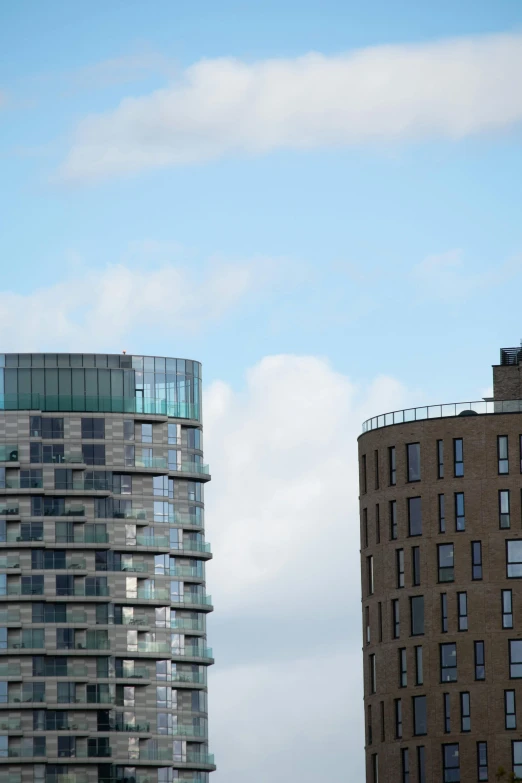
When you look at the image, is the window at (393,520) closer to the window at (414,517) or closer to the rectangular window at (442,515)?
the window at (414,517)

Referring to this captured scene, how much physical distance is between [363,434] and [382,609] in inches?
541

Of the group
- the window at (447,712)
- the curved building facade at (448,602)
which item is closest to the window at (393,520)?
the curved building facade at (448,602)

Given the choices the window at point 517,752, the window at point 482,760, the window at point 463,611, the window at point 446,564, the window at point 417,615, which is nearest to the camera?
the window at point 482,760

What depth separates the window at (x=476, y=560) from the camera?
602ft

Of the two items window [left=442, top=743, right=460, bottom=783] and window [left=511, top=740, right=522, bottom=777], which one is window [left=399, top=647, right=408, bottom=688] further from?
window [left=511, top=740, right=522, bottom=777]

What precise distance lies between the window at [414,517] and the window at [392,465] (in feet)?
7.54

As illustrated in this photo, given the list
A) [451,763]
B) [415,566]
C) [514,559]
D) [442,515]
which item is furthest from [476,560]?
[451,763]

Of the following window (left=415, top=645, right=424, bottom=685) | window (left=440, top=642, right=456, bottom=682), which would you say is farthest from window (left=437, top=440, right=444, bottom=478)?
window (left=415, top=645, right=424, bottom=685)

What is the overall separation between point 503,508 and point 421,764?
19.3 m

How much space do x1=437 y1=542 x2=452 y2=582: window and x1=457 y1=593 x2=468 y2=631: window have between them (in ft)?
5.36

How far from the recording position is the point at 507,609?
183 metres

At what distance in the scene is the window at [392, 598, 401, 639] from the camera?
612 feet

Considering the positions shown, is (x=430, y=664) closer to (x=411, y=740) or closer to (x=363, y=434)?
(x=411, y=740)

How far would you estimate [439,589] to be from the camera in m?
184
